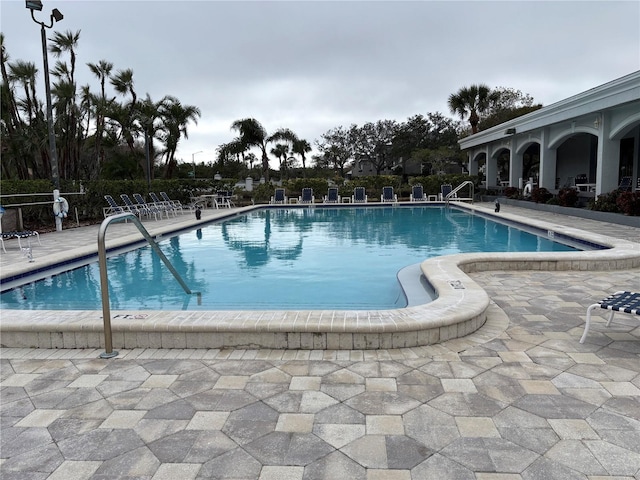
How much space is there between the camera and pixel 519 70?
25562mm

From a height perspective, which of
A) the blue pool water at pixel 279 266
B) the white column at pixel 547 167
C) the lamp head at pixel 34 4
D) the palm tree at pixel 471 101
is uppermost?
the palm tree at pixel 471 101

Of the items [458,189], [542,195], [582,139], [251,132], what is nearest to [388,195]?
[458,189]

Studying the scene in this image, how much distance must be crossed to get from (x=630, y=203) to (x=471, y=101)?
18.8 metres

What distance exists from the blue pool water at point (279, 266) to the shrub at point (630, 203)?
264 centimetres


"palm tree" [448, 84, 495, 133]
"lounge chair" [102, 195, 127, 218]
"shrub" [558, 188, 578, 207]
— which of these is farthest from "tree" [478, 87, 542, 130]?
"lounge chair" [102, 195, 127, 218]

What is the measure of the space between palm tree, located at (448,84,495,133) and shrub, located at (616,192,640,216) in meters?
18.3

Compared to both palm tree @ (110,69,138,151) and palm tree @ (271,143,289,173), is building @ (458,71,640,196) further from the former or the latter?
palm tree @ (271,143,289,173)

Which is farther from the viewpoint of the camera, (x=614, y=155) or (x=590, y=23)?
(x=590, y=23)

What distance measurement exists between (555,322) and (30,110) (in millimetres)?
20277

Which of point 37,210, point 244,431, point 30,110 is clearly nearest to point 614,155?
point 244,431

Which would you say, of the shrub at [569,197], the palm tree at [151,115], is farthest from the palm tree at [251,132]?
the shrub at [569,197]

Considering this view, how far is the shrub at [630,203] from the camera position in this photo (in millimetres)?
11198

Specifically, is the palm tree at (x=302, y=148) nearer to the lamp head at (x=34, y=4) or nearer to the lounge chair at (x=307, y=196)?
the lounge chair at (x=307, y=196)

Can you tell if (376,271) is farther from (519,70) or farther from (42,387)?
(519,70)
